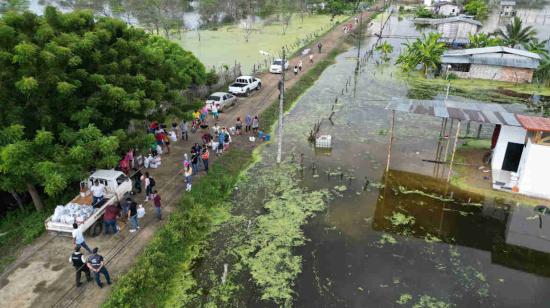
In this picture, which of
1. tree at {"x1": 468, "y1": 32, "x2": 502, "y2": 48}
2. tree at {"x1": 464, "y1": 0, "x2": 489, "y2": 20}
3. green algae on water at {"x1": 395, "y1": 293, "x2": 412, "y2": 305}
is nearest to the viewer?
green algae on water at {"x1": 395, "y1": 293, "x2": 412, "y2": 305}

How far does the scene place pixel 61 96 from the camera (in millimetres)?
13555

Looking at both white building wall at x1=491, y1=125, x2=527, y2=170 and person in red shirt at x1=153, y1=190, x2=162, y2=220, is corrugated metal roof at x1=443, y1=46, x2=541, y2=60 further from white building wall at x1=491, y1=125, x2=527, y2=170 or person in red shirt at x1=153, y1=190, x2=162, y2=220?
person in red shirt at x1=153, y1=190, x2=162, y2=220

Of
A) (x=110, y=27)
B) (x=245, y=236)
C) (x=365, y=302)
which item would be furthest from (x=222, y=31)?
(x=365, y=302)

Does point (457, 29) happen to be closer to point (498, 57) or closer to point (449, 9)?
point (498, 57)

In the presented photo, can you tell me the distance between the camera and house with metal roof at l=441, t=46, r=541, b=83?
115 ft

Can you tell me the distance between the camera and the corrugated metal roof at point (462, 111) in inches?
711

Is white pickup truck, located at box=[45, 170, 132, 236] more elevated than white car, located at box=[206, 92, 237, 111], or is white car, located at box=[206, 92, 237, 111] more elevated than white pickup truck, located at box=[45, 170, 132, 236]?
white car, located at box=[206, 92, 237, 111]

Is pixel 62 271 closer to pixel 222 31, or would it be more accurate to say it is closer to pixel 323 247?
pixel 323 247

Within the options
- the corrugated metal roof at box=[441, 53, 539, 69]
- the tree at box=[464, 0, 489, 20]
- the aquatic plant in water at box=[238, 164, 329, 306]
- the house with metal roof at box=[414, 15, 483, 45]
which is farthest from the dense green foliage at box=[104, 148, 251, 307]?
the tree at box=[464, 0, 489, 20]

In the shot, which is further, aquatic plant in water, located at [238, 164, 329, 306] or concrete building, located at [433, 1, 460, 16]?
concrete building, located at [433, 1, 460, 16]

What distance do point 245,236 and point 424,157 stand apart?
1118cm

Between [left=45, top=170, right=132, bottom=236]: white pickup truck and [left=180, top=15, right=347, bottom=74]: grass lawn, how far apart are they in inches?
981

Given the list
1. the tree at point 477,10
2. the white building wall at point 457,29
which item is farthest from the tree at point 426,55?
the tree at point 477,10

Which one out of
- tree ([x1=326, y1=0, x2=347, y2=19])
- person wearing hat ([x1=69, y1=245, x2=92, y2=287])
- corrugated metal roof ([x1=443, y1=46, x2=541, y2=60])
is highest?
tree ([x1=326, y1=0, x2=347, y2=19])
